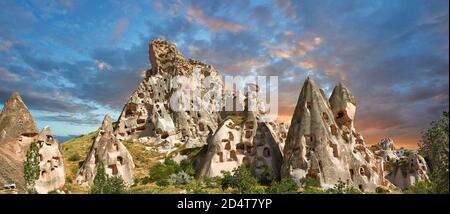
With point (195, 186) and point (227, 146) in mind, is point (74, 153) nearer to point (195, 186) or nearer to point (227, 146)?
point (227, 146)

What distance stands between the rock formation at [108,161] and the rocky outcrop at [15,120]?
34.9ft

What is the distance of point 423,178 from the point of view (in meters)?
54.1

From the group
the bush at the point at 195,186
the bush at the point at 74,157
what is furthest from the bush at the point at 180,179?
the bush at the point at 74,157

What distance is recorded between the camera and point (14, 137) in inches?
1571

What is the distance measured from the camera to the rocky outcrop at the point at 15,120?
131 feet

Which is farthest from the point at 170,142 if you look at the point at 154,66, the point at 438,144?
the point at 438,144

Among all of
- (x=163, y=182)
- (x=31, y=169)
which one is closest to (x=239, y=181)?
(x=163, y=182)

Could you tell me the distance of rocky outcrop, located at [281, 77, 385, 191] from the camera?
44.3m

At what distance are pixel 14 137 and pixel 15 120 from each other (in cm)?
180

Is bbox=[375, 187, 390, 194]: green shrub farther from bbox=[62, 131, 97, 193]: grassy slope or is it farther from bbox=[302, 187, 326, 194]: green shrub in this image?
bbox=[62, 131, 97, 193]: grassy slope

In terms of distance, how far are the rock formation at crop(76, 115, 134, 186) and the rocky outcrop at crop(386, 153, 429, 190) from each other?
115ft

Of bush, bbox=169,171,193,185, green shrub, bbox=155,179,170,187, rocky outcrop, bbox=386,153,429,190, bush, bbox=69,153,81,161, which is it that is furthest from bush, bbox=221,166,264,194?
bush, bbox=69,153,81,161
